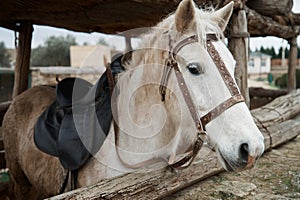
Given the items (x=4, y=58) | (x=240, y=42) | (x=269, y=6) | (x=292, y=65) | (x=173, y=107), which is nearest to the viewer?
(x=173, y=107)

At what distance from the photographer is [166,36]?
193 cm

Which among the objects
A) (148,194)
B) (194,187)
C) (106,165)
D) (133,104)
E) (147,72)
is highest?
(147,72)

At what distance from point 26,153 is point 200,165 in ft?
5.53

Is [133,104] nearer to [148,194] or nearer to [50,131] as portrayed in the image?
[148,194]

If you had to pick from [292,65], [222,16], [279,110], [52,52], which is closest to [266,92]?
[292,65]

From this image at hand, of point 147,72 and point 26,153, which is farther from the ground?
point 147,72

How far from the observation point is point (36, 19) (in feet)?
13.7

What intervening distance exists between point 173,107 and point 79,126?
0.77 metres

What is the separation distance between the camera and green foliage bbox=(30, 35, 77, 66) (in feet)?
74.8

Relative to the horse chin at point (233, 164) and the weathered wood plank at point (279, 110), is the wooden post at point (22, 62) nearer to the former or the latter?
the weathered wood plank at point (279, 110)

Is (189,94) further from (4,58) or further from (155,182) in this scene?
(4,58)

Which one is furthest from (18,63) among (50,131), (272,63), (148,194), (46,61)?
(272,63)

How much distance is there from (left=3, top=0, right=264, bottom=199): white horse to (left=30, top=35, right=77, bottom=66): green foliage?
21214mm

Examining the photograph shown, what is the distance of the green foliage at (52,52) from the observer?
2281cm
